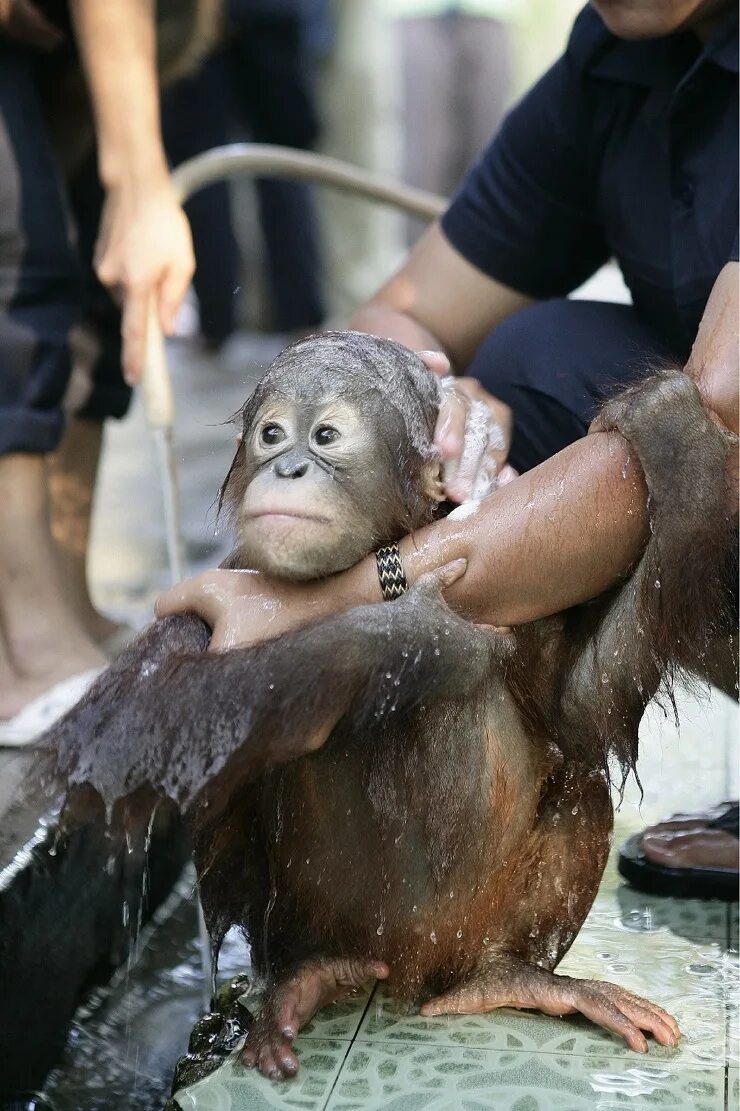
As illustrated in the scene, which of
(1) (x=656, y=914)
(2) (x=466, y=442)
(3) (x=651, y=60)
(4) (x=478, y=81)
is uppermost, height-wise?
(4) (x=478, y=81)

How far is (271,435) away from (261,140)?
14.7 feet

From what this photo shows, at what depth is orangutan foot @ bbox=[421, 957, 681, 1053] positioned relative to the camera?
5.23 feet

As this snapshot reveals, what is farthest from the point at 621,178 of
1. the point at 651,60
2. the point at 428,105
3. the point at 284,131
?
the point at 428,105

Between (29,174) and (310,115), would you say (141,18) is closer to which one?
(29,174)

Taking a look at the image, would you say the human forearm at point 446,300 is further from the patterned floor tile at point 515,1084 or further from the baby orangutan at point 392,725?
the patterned floor tile at point 515,1084

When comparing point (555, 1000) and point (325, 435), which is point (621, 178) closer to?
point (325, 435)

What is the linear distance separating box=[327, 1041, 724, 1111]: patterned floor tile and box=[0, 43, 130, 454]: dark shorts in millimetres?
1262

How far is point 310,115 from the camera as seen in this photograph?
18.9 ft

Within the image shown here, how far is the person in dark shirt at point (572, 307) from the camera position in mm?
1548

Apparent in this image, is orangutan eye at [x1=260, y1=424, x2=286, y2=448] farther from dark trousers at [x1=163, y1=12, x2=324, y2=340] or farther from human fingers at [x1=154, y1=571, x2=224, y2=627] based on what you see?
dark trousers at [x1=163, y1=12, x2=324, y2=340]

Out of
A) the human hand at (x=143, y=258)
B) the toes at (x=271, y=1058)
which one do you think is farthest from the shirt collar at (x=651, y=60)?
the toes at (x=271, y=1058)

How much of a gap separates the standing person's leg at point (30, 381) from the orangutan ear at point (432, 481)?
975mm

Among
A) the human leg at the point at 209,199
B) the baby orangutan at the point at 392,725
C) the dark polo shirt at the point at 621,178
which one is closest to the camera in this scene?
the baby orangutan at the point at 392,725

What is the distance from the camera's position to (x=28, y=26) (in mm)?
2398
